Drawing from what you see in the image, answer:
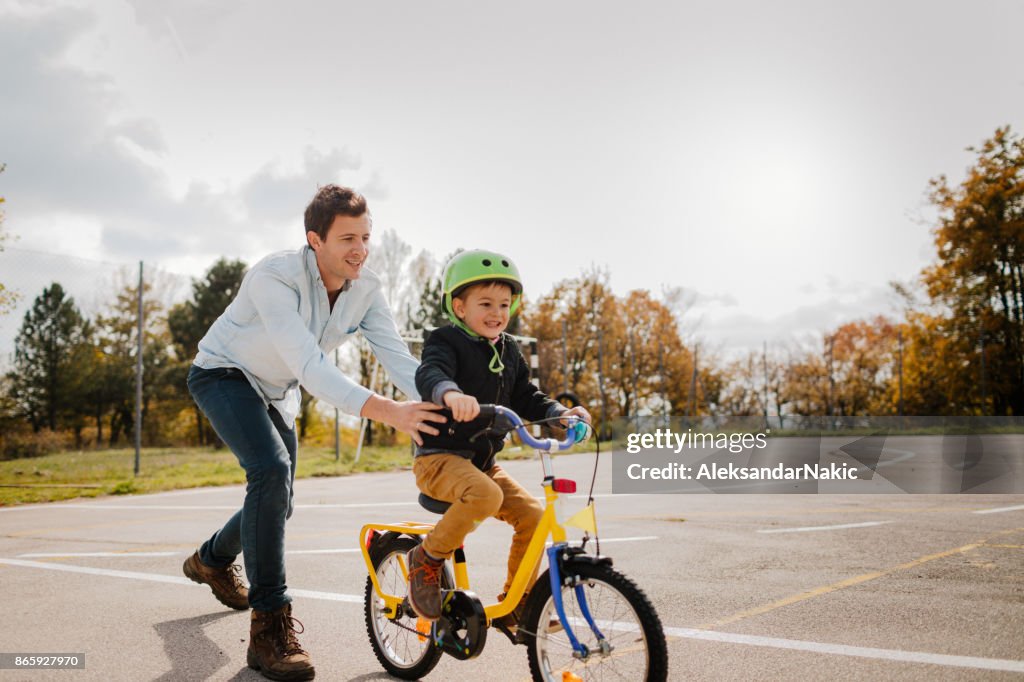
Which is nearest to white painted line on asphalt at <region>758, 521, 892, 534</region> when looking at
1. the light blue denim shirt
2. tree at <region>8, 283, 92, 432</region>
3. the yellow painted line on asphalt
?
the yellow painted line on asphalt

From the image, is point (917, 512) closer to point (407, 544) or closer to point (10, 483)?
point (407, 544)

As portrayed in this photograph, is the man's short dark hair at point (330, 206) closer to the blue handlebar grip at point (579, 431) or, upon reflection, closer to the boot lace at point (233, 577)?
the blue handlebar grip at point (579, 431)

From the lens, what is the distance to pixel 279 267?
3.48 meters

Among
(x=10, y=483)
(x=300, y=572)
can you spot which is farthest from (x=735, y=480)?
(x=10, y=483)

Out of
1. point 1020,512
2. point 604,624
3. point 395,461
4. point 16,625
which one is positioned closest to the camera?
point 604,624

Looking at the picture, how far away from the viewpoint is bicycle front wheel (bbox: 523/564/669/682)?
2512mm

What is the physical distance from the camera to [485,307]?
10.1ft

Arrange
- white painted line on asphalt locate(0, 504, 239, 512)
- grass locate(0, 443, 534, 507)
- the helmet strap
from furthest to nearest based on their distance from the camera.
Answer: grass locate(0, 443, 534, 507), white painted line on asphalt locate(0, 504, 239, 512), the helmet strap

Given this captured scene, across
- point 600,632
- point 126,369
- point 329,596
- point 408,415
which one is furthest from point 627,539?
point 126,369

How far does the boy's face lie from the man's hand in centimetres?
45

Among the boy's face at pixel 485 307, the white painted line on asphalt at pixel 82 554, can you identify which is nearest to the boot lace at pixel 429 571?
the boy's face at pixel 485 307

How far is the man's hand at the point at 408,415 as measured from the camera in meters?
2.71

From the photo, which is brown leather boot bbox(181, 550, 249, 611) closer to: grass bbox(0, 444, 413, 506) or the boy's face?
the boy's face

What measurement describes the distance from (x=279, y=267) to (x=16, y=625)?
2511mm
